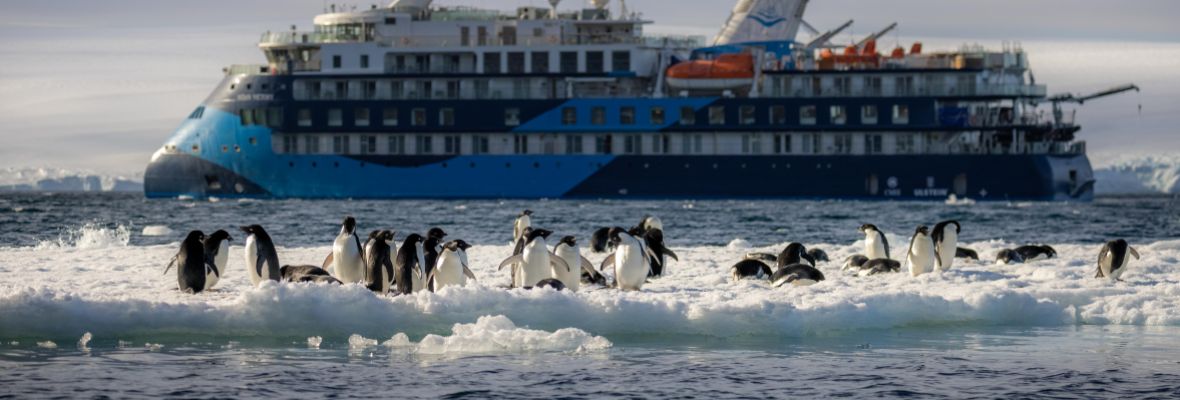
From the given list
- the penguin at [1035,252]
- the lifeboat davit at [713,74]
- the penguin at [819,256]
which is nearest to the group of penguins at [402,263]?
the penguin at [819,256]

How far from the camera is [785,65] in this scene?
7238 centimetres

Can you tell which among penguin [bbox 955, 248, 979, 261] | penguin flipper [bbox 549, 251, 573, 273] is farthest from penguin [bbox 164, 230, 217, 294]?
penguin [bbox 955, 248, 979, 261]

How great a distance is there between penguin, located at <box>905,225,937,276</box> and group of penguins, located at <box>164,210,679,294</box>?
14.3ft

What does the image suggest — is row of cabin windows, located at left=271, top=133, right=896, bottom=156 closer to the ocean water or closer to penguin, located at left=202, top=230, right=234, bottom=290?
the ocean water

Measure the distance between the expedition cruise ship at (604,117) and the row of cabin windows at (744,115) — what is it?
2.4 inches

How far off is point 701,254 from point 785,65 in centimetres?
4703

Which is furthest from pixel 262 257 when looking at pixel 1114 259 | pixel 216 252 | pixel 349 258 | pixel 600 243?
pixel 1114 259

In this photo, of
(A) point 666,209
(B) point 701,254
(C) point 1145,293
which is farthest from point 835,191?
(C) point 1145,293

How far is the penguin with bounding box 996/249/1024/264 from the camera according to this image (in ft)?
80.1

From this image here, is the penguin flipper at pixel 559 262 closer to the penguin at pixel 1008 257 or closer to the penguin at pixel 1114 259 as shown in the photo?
the penguin at pixel 1114 259

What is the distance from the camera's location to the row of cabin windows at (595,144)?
71363mm

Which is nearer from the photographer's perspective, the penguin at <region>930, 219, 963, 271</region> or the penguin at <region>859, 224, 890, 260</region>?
the penguin at <region>930, 219, 963, 271</region>

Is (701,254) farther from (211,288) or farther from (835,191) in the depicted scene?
(835,191)

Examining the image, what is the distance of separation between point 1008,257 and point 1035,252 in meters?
1.12
